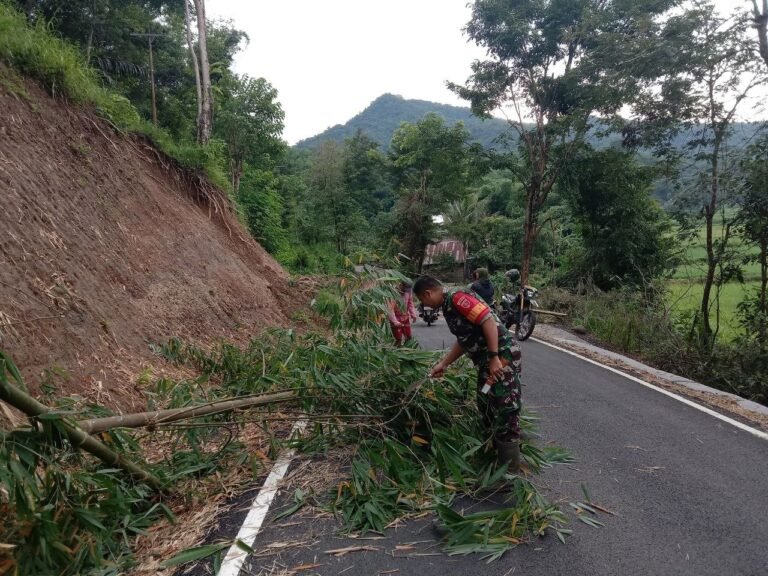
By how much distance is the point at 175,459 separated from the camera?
3945 mm

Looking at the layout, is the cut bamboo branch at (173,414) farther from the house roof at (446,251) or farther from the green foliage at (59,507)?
the house roof at (446,251)

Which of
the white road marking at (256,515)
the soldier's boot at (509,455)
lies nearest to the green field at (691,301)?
the soldier's boot at (509,455)

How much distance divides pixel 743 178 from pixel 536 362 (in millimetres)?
4720

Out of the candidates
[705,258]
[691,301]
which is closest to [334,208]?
[691,301]

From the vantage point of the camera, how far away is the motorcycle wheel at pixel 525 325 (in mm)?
11539

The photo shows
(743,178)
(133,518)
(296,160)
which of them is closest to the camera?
(133,518)

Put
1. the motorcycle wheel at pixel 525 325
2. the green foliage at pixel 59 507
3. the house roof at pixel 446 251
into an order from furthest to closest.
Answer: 1. the house roof at pixel 446 251
2. the motorcycle wheel at pixel 525 325
3. the green foliage at pixel 59 507

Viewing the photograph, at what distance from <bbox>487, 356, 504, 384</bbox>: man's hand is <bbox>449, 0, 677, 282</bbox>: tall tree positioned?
40.4 feet

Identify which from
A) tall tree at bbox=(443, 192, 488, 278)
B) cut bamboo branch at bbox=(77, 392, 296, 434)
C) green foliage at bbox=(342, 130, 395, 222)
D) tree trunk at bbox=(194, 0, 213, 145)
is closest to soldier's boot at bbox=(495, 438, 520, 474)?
cut bamboo branch at bbox=(77, 392, 296, 434)

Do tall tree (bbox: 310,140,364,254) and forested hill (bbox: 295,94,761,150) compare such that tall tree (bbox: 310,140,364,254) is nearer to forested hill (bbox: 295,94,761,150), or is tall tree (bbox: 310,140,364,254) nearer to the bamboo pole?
the bamboo pole

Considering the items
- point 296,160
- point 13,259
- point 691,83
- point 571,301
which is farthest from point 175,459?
point 296,160

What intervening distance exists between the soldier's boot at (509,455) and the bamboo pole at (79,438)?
2.52 meters

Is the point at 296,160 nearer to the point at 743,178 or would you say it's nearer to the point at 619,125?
the point at 619,125

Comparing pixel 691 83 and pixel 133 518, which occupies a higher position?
pixel 691 83
